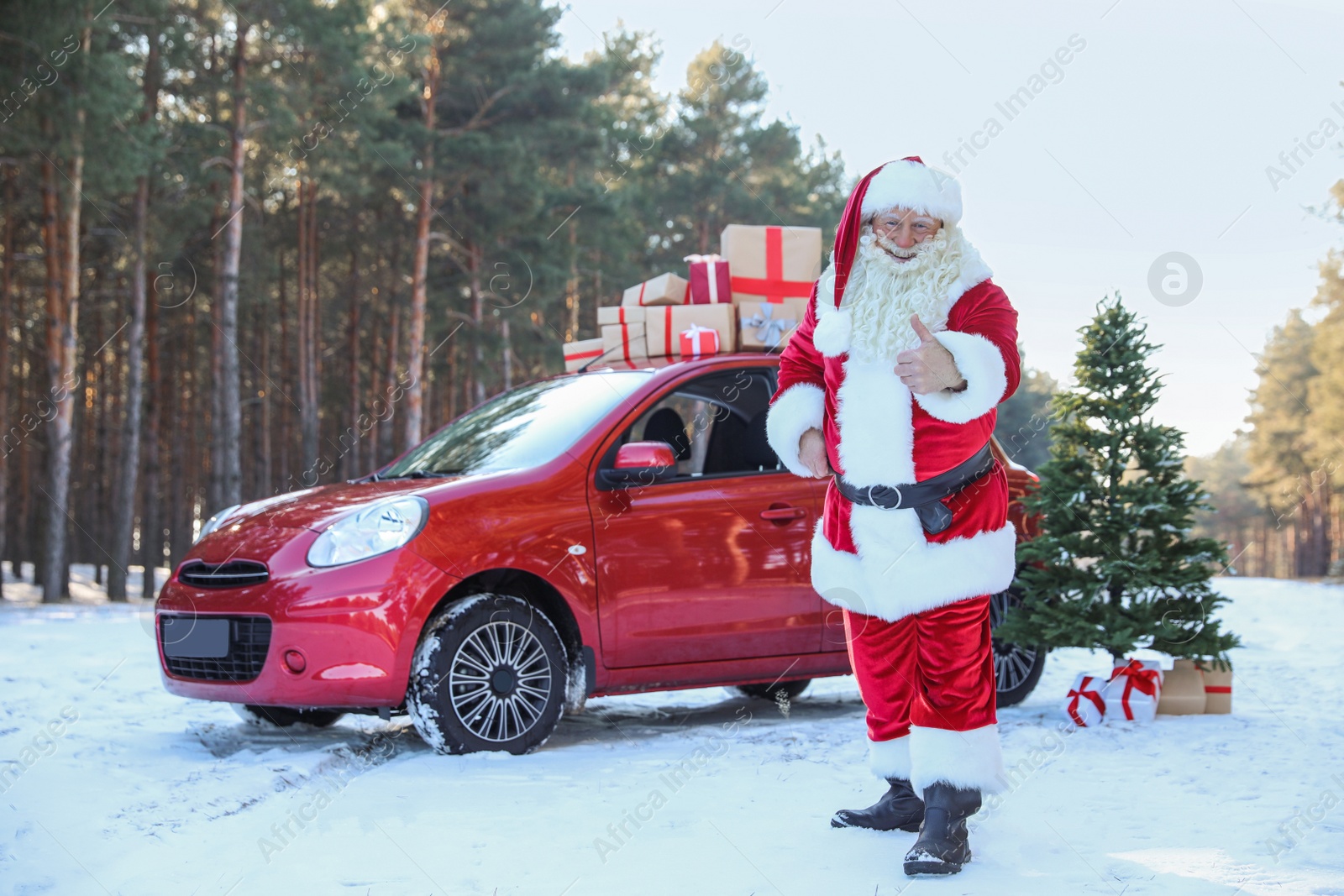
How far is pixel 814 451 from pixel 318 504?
259 cm

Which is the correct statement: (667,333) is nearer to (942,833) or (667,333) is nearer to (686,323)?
(686,323)

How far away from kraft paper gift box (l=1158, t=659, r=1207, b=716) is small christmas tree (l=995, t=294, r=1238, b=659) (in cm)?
14

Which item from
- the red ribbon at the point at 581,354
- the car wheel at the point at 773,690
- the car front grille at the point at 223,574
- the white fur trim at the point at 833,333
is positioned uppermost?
the red ribbon at the point at 581,354

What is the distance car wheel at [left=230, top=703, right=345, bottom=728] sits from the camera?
5.98 meters

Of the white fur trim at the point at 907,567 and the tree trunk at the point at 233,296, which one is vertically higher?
the tree trunk at the point at 233,296

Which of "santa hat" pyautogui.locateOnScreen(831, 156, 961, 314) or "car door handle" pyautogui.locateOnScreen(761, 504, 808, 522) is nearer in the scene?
"santa hat" pyautogui.locateOnScreen(831, 156, 961, 314)

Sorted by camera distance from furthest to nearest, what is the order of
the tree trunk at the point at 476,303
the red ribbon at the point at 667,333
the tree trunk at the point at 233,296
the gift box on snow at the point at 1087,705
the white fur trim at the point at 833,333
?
1. the tree trunk at the point at 476,303
2. the tree trunk at the point at 233,296
3. the red ribbon at the point at 667,333
4. the gift box on snow at the point at 1087,705
5. the white fur trim at the point at 833,333

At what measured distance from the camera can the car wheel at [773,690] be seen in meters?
7.34

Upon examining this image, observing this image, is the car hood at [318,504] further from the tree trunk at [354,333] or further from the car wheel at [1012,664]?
the tree trunk at [354,333]

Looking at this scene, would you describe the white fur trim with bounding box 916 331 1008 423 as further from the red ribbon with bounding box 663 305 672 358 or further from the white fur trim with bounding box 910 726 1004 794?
the red ribbon with bounding box 663 305 672 358

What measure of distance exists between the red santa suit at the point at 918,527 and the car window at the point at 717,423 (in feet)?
6.85

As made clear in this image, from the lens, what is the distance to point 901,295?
371 centimetres

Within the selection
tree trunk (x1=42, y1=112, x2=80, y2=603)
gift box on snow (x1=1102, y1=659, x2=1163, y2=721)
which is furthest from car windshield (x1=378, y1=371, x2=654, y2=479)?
tree trunk (x1=42, y1=112, x2=80, y2=603)

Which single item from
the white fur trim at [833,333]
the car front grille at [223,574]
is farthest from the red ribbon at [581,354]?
the white fur trim at [833,333]
